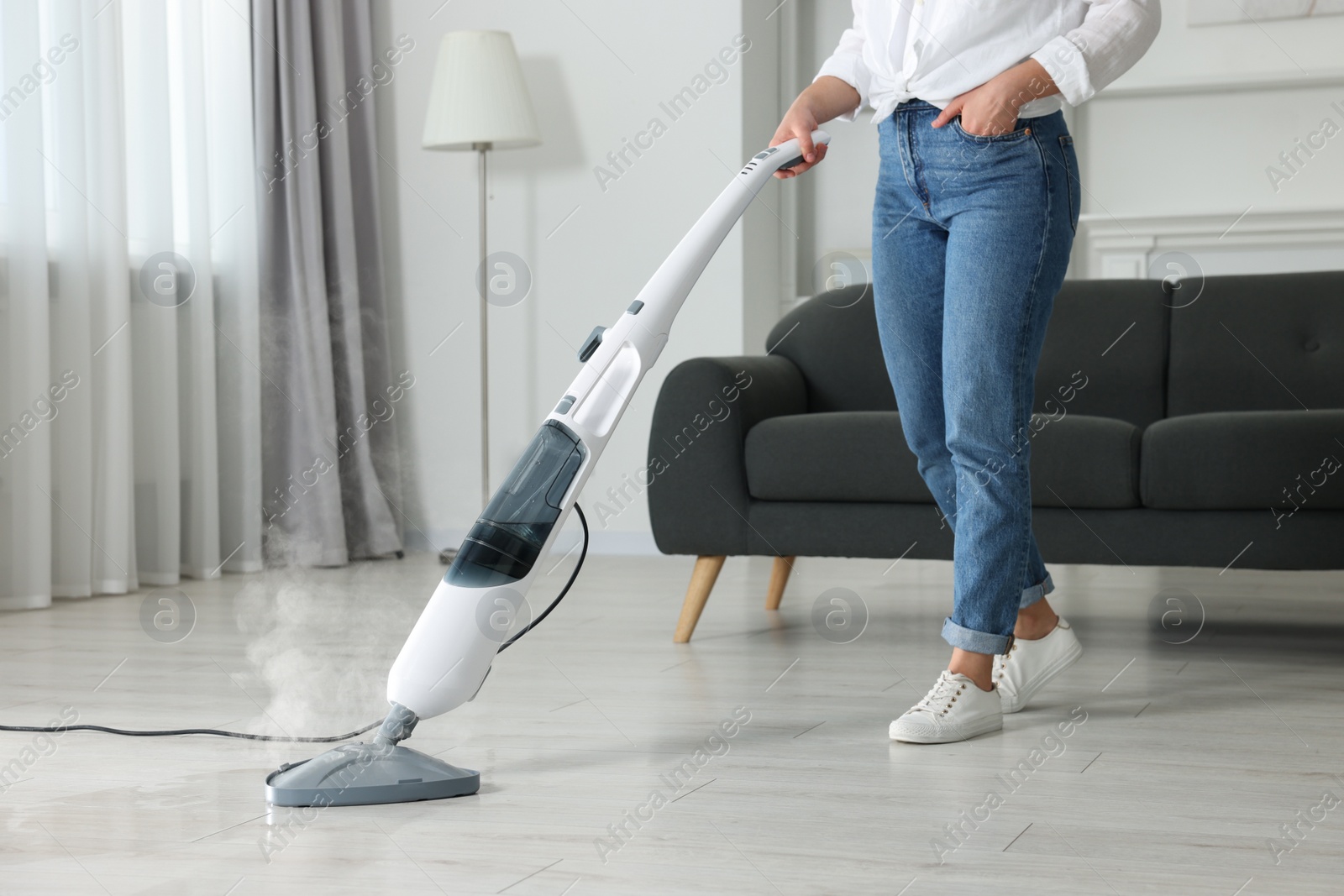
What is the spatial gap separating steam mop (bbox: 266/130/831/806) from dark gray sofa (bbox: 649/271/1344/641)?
3.11 ft

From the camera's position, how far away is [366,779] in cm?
121

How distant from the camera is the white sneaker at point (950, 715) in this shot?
1466 millimetres

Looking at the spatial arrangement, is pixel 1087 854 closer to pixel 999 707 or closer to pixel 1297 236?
pixel 999 707

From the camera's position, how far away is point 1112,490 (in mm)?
2072

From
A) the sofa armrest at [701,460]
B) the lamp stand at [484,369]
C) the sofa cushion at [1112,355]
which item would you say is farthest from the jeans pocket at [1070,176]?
the lamp stand at [484,369]

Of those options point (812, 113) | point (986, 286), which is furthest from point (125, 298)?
point (986, 286)

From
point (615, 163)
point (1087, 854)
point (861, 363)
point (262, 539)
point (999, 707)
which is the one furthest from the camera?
point (615, 163)

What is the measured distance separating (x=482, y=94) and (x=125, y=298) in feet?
3.50

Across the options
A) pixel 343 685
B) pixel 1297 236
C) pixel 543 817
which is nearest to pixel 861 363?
pixel 343 685

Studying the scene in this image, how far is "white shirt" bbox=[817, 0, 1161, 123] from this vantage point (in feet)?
4.54

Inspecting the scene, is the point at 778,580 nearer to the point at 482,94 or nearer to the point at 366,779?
the point at 366,779

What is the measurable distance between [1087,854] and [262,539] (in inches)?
107

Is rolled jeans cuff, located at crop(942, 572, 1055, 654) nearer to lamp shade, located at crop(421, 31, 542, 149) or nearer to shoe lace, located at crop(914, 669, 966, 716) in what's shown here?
shoe lace, located at crop(914, 669, 966, 716)

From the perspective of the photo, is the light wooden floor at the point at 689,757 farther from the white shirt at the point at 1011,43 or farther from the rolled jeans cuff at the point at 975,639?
the white shirt at the point at 1011,43
